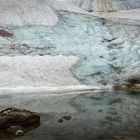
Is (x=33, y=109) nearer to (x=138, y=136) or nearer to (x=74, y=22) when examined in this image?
(x=138, y=136)

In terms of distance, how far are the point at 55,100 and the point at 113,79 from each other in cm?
557

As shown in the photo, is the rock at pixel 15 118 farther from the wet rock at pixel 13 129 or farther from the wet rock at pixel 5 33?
the wet rock at pixel 5 33

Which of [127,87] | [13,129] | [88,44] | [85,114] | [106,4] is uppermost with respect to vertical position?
[13,129]

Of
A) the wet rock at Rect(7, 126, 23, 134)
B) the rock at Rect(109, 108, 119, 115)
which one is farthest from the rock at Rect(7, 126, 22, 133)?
the rock at Rect(109, 108, 119, 115)

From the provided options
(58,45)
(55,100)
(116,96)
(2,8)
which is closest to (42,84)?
(55,100)

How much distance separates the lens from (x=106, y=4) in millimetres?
37312

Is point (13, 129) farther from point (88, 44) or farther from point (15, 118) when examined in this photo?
point (88, 44)

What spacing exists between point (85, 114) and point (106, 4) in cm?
2288

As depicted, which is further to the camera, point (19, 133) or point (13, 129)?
point (13, 129)

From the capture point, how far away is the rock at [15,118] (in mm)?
13438

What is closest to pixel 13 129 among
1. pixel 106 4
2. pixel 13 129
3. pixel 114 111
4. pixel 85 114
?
pixel 13 129

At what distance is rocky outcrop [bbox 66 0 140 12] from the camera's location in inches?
1436

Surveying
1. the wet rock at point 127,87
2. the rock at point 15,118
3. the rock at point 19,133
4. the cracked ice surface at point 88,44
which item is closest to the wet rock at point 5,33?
the cracked ice surface at point 88,44

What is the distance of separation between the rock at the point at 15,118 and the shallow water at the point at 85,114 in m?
0.51
